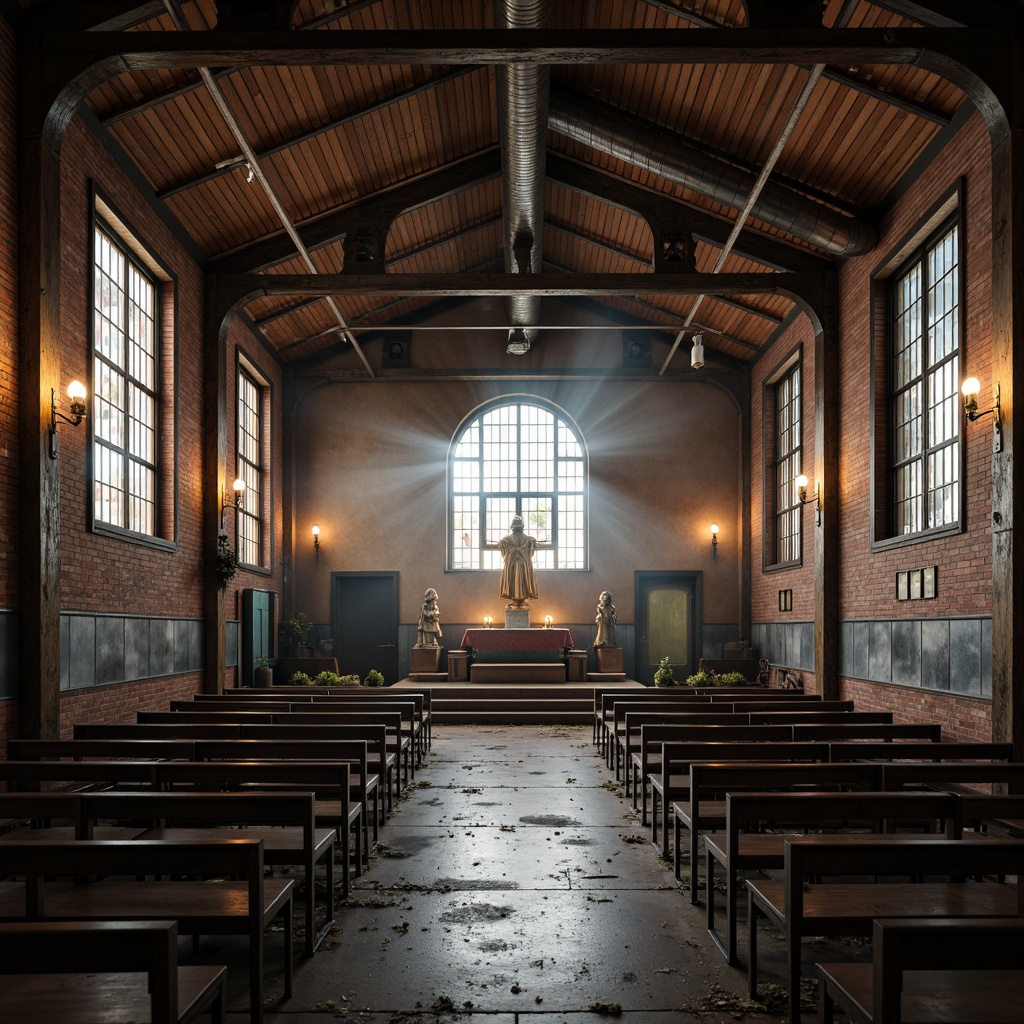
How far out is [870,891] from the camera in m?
4.04

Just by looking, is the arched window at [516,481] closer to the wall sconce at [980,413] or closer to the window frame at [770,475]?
the window frame at [770,475]

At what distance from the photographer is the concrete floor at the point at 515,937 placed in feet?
12.9

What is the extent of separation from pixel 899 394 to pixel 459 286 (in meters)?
5.54

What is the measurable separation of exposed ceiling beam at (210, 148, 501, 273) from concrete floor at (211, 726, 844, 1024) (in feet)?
27.6

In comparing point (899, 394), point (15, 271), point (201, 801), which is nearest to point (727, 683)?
point (899, 394)

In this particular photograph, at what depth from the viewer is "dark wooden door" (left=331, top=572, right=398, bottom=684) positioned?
19312 mm

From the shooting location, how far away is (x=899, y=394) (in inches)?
457

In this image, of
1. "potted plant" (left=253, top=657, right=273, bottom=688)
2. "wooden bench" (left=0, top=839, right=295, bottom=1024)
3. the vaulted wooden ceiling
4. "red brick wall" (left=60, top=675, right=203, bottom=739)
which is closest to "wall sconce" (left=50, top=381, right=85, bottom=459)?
"red brick wall" (left=60, top=675, right=203, bottom=739)

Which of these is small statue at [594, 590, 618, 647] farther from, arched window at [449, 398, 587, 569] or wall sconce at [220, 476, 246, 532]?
wall sconce at [220, 476, 246, 532]

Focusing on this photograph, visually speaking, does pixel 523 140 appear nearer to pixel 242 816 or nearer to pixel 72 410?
pixel 72 410

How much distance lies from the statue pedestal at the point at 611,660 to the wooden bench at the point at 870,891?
1398 centimetres

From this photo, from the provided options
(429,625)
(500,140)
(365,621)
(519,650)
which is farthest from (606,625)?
(500,140)

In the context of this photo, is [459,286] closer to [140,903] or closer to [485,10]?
[485,10]

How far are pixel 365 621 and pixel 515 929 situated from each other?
1484cm
